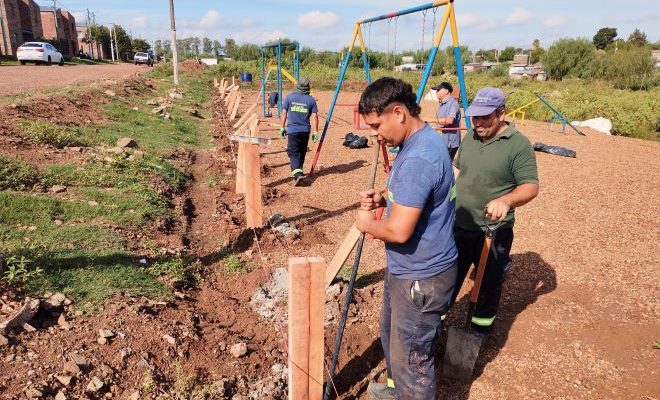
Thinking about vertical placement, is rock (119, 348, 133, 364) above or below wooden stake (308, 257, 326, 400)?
below

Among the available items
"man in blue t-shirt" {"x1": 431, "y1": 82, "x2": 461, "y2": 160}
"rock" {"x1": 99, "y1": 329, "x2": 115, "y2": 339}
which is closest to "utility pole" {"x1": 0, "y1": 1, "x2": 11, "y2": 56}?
"man in blue t-shirt" {"x1": 431, "y1": 82, "x2": 461, "y2": 160}

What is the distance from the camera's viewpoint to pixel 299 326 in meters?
2.31

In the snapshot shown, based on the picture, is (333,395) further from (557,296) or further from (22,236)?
(22,236)

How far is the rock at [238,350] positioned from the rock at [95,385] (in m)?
0.89

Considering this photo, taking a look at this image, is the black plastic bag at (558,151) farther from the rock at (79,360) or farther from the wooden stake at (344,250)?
the rock at (79,360)

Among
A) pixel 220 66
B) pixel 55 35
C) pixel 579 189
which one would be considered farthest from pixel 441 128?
pixel 55 35

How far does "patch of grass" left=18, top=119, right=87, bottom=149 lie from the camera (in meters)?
7.47

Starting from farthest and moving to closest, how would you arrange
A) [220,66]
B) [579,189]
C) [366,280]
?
[220,66] → [579,189] → [366,280]

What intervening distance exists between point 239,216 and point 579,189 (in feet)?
22.9

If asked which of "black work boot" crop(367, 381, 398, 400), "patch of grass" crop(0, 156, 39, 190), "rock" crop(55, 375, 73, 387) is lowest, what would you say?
"black work boot" crop(367, 381, 398, 400)

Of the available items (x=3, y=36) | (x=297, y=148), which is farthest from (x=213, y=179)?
(x=3, y=36)

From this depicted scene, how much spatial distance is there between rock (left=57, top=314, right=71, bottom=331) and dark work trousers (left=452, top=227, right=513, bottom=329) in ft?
9.33

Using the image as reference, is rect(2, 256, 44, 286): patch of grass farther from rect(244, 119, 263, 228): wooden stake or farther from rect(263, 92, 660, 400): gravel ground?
rect(263, 92, 660, 400): gravel ground

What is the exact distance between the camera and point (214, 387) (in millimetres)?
2863
